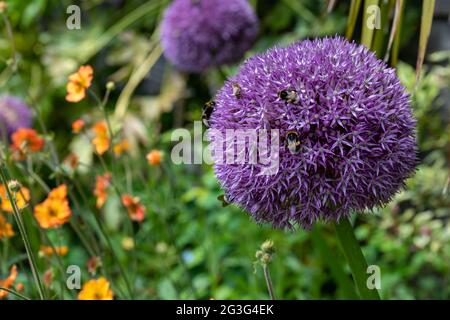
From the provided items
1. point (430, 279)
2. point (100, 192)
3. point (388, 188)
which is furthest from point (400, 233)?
point (388, 188)

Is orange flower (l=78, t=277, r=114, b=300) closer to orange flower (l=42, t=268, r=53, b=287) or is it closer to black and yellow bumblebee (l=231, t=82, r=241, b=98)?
orange flower (l=42, t=268, r=53, b=287)

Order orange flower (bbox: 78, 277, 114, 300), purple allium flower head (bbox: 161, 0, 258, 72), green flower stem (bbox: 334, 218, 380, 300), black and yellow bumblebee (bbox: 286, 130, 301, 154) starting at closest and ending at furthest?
black and yellow bumblebee (bbox: 286, 130, 301, 154) < green flower stem (bbox: 334, 218, 380, 300) < orange flower (bbox: 78, 277, 114, 300) < purple allium flower head (bbox: 161, 0, 258, 72)

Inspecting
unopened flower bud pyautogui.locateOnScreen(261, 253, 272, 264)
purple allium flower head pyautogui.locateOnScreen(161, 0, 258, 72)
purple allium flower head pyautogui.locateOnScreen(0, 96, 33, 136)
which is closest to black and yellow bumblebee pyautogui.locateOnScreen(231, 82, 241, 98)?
unopened flower bud pyautogui.locateOnScreen(261, 253, 272, 264)

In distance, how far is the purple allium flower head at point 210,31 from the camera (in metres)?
1.80

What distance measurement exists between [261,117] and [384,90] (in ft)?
0.56

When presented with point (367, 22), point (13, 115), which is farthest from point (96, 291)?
point (13, 115)

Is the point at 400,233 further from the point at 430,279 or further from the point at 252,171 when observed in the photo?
the point at 252,171

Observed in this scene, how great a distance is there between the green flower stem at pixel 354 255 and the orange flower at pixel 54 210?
0.48 metres

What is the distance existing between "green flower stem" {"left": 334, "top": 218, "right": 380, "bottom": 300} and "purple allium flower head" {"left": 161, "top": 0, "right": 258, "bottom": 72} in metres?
0.93

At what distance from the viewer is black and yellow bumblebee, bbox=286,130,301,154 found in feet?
2.79

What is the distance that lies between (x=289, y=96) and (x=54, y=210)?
53 cm

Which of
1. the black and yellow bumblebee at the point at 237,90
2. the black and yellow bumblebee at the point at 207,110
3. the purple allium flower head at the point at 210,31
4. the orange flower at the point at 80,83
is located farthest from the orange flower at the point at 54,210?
the purple allium flower head at the point at 210,31

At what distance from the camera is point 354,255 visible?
3.25ft
